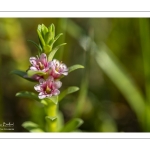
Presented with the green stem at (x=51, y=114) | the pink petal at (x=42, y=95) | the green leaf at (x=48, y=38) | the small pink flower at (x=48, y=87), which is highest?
the green leaf at (x=48, y=38)

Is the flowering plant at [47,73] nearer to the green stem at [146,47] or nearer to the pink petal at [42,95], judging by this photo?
the pink petal at [42,95]

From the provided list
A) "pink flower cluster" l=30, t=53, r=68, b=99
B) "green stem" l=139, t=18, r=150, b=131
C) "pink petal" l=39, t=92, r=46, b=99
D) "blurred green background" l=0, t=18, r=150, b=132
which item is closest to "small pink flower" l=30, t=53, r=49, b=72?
"pink flower cluster" l=30, t=53, r=68, b=99

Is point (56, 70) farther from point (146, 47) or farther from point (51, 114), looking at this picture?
point (146, 47)

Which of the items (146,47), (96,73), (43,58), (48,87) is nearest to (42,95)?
(48,87)

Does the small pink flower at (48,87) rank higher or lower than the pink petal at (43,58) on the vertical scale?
lower

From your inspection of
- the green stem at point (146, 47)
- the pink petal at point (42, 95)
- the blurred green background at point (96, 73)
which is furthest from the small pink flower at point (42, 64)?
the green stem at point (146, 47)

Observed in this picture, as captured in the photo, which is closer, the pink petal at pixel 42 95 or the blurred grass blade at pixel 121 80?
the pink petal at pixel 42 95

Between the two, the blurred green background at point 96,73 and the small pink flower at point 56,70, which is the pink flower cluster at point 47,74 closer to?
the small pink flower at point 56,70
